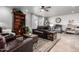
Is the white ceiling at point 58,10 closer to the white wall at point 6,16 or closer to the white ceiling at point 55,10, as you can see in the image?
the white ceiling at point 55,10

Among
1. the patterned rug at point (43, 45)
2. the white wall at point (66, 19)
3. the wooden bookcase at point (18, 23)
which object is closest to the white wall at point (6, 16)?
the wooden bookcase at point (18, 23)

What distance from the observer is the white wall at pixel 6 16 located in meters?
2.19

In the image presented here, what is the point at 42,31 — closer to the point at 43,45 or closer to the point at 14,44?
the point at 43,45

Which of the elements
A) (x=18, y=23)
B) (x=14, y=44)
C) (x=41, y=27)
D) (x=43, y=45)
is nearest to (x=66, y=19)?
(x=41, y=27)

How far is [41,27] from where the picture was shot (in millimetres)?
2557

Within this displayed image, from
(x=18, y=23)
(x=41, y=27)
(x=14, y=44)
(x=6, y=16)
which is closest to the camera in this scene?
(x=14, y=44)

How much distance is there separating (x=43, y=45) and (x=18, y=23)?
2.91 ft

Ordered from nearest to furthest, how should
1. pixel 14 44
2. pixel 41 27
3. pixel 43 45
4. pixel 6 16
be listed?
pixel 14 44 → pixel 6 16 → pixel 41 27 → pixel 43 45

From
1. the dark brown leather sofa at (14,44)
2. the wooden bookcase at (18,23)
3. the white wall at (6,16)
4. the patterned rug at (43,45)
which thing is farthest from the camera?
the patterned rug at (43,45)

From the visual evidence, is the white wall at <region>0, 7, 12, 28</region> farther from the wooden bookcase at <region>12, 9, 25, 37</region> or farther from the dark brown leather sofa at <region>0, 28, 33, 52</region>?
the dark brown leather sofa at <region>0, 28, 33, 52</region>
